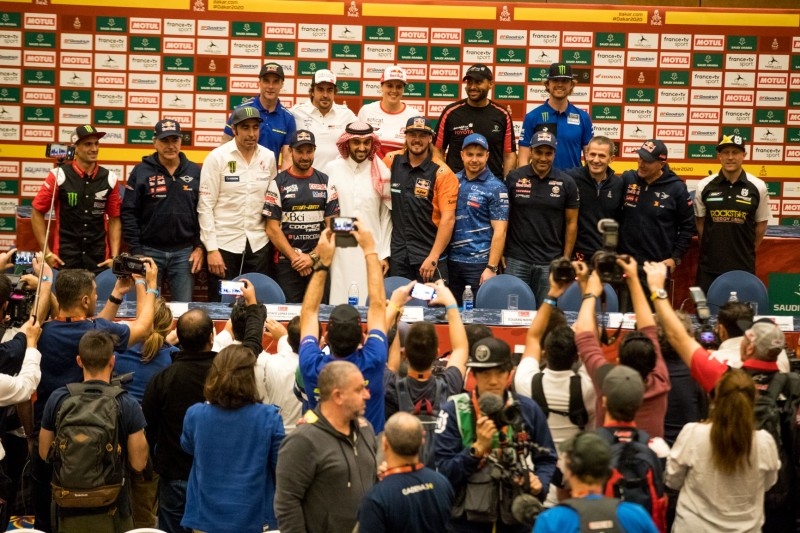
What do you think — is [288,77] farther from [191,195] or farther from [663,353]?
[663,353]

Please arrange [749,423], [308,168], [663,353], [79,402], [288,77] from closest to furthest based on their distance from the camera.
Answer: [749,423]
[79,402]
[663,353]
[308,168]
[288,77]

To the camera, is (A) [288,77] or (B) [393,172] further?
(A) [288,77]

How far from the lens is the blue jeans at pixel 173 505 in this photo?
19.4ft

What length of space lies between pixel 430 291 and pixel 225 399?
4.64 ft

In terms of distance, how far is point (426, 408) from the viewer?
521 cm

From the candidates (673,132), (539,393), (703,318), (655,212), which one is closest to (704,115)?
(673,132)

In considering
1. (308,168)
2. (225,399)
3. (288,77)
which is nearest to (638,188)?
(308,168)

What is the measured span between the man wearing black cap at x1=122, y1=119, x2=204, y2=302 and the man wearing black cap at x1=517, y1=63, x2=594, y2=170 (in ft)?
10.3

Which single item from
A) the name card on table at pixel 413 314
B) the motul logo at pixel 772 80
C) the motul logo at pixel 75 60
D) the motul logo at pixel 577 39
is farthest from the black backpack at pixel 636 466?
the motul logo at pixel 75 60

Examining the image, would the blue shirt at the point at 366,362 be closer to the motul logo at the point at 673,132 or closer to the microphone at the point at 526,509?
the microphone at the point at 526,509

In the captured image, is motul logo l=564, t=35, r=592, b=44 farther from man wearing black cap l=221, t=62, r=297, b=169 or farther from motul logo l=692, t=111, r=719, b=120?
man wearing black cap l=221, t=62, r=297, b=169

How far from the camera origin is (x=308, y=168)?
9852mm

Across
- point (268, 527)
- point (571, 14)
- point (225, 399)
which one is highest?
point (571, 14)

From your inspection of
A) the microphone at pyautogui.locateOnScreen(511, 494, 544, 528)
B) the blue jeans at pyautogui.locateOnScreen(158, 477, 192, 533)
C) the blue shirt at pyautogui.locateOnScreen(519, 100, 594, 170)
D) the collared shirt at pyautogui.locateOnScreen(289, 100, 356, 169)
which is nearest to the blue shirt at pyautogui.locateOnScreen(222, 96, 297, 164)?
the collared shirt at pyautogui.locateOnScreen(289, 100, 356, 169)
